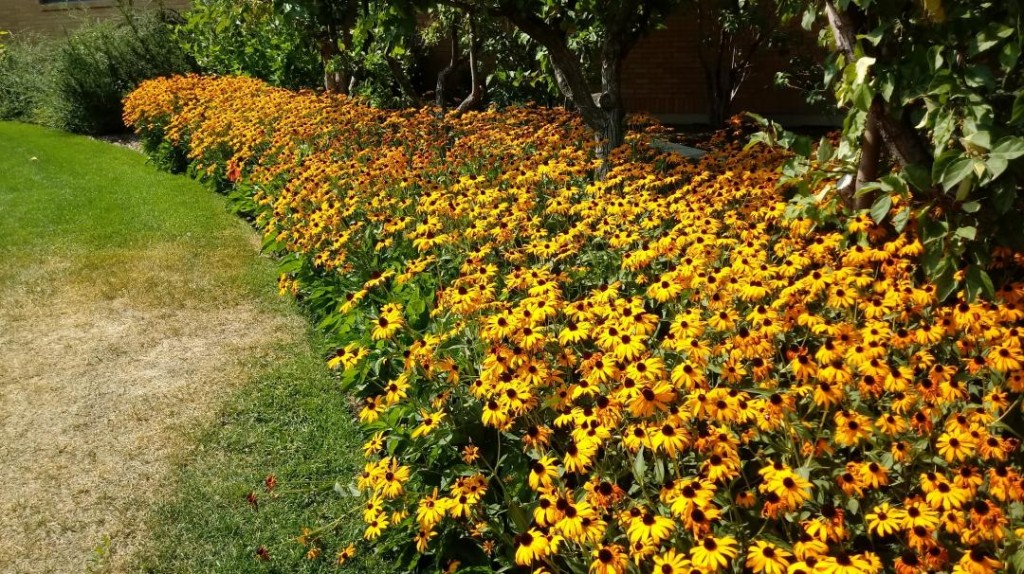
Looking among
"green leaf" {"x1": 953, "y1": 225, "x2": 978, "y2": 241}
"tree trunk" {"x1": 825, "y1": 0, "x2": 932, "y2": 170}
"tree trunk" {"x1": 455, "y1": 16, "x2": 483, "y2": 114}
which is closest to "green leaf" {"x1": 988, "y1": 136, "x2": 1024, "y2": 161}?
"green leaf" {"x1": 953, "y1": 225, "x2": 978, "y2": 241}

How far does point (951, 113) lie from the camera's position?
113 inches

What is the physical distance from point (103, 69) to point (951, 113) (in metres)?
13.5

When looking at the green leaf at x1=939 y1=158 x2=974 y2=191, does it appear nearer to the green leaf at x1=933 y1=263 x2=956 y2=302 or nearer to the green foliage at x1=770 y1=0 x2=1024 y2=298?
the green foliage at x1=770 y1=0 x2=1024 y2=298

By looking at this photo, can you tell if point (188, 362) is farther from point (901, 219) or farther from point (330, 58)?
point (330, 58)

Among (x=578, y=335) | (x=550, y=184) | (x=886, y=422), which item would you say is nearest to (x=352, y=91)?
(x=550, y=184)

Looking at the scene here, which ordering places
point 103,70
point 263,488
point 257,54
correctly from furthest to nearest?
1. point 103,70
2. point 257,54
3. point 263,488

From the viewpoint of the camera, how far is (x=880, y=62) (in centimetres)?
337

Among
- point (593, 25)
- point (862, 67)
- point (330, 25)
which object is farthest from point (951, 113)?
point (330, 25)

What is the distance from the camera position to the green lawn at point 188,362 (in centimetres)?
312

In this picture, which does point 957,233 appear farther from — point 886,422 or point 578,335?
point 578,335

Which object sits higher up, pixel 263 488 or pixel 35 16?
pixel 35 16

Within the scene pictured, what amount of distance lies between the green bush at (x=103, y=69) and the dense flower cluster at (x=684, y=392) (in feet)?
34.4

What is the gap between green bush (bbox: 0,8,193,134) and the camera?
1289 centimetres

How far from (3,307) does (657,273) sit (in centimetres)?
478
